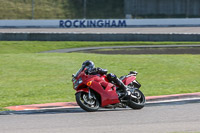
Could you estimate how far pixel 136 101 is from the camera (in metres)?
10.0

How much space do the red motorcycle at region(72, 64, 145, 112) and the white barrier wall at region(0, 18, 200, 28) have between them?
38344 millimetres

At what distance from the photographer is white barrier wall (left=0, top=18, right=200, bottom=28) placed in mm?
48156

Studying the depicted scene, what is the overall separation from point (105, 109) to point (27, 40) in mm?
27922

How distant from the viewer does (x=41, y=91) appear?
42.8ft

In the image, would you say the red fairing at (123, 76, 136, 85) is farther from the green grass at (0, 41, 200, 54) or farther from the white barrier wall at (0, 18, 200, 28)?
the white barrier wall at (0, 18, 200, 28)

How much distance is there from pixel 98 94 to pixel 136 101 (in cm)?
103

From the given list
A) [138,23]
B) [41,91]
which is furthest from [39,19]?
[41,91]

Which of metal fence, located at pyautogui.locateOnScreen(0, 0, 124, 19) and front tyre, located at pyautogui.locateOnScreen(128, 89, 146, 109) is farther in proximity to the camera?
metal fence, located at pyautogui.locateOnScreen(0, 0, 124, 19)

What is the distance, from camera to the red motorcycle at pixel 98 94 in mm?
9391

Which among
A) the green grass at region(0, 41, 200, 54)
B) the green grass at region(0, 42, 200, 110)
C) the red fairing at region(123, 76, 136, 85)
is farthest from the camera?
the green grass at region(0, 41, 200, 54)

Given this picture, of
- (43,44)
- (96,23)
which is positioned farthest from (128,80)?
(96,23)

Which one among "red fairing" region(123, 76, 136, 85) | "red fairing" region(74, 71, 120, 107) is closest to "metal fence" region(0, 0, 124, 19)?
"red fairing" region(123, 76, 136, 85)

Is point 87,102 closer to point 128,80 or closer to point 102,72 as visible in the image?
point 102,72

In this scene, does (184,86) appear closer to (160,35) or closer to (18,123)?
(18,123)
